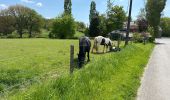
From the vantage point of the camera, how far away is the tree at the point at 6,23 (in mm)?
114250

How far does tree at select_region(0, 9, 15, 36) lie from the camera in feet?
375

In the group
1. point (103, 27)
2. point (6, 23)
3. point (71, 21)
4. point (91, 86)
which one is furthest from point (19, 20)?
point (91, 86)

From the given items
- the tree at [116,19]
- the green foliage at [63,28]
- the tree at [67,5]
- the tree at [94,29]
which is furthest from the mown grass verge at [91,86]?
the tree at [67,5]

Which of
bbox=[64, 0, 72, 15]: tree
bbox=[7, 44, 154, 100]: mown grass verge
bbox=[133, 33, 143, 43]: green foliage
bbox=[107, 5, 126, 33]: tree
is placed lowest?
bbox=[133, 33, 143, 43]: green foliage

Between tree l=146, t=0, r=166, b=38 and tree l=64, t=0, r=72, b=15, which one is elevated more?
tree l=64, t=0, r=72, b=15

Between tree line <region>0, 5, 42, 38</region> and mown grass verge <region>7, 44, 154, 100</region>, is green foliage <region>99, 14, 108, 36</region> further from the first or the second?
mown grass verge <region>7, 44, 154, 100</region>

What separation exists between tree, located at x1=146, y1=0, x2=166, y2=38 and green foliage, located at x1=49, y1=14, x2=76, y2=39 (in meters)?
28.1

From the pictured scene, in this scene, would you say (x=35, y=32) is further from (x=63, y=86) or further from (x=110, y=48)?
(x=63, y=86)

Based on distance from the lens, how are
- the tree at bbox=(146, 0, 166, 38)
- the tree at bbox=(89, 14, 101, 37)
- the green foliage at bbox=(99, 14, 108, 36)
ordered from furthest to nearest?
the green foliage at bbox=(99, 14, 108, 36) < the tree at bbox=(89, 14, 101, 37) < the tree at bbox=(146, 0, 166, 38)

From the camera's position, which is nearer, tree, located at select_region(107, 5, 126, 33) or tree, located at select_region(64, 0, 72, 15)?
tree, located at select_region(107, 5, 126, 33)

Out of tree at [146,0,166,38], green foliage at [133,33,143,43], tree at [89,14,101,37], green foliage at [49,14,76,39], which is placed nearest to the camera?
green foliage at [133,33,143,43]

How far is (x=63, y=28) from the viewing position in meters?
97.3

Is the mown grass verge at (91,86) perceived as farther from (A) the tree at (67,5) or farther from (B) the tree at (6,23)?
(A) the tree at (67,5)

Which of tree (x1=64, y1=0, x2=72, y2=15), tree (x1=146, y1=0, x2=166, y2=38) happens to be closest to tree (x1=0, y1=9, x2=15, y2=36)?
tree (x1=64, y1=0, x2=72, y2=15)
